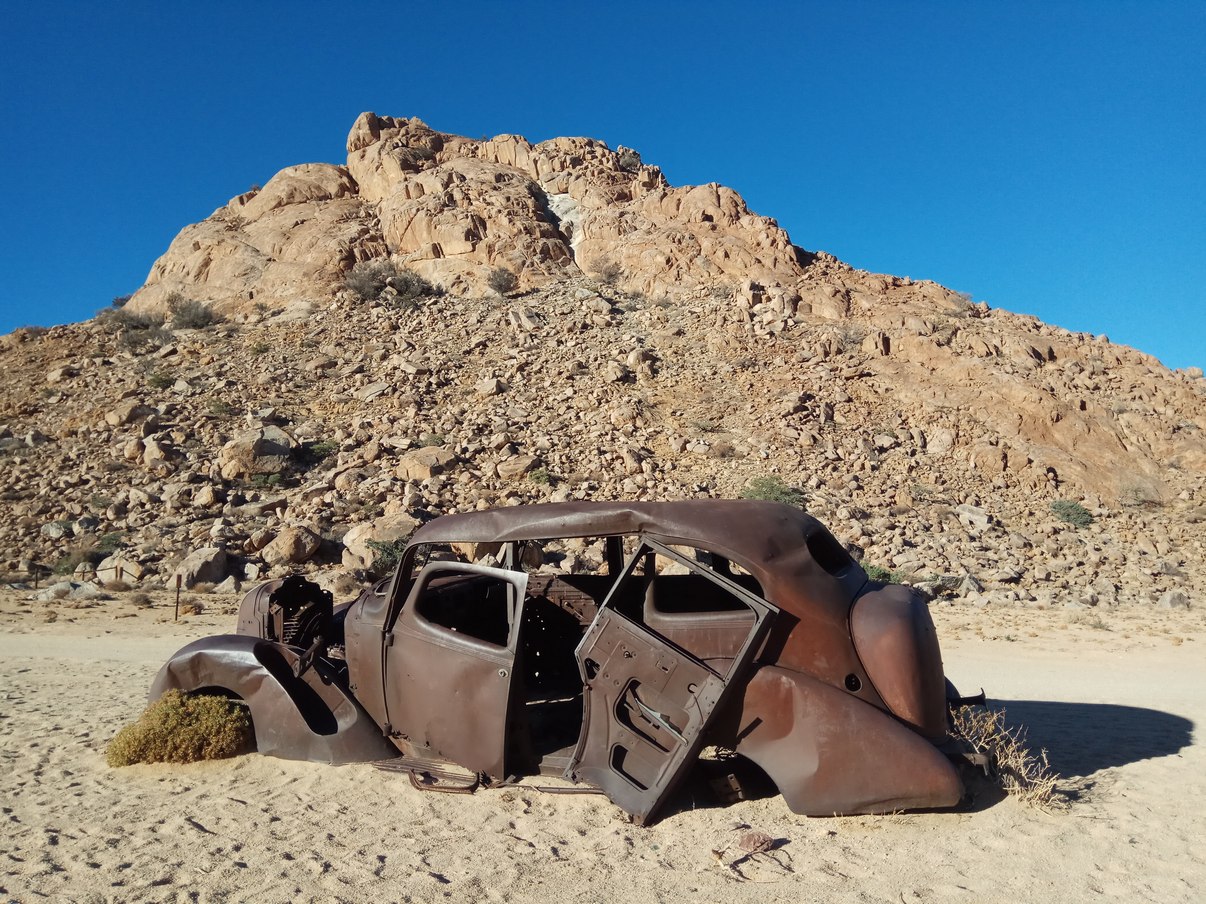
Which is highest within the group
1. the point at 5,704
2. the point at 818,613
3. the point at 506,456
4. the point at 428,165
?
the point at 428,165

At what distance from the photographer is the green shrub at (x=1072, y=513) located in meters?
18.2

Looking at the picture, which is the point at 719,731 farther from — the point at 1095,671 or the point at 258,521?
the point at 258,521

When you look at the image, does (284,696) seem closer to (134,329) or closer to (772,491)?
(772,491)

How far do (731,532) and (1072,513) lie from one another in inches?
688

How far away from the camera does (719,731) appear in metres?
4.23

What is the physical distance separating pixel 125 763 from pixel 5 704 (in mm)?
3139

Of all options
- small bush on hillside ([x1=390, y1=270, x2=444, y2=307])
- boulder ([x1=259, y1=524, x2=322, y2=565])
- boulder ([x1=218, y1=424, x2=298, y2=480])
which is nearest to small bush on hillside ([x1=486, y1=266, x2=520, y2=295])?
small bush on hillside ([x1=390, y1=270, x2=444, y2=307])

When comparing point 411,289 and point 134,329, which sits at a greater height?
point 411,289

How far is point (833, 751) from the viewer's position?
13.3 ft

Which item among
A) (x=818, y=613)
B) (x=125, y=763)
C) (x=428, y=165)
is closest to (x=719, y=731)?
(x=818, y=613)

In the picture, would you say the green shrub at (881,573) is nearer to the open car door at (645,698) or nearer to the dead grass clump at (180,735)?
the open car door at (645,698)

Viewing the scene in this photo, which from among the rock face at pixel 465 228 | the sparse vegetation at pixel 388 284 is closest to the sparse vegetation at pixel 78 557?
the sparse vegetation at pixel 388 284

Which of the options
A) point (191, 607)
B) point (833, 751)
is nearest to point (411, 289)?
point (191, 607)

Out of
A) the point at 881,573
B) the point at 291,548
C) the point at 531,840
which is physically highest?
the point at 881,573
